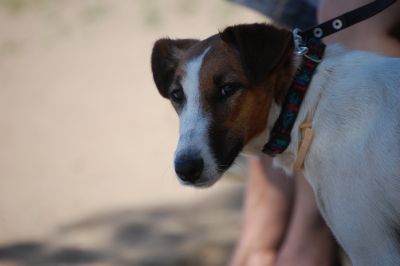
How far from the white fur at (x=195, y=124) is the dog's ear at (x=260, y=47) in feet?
0.63

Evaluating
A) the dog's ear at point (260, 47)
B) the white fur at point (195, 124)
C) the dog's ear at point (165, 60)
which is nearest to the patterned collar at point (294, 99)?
the dog's ear at point (260, 47)

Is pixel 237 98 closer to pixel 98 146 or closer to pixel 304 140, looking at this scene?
pixel 304 140

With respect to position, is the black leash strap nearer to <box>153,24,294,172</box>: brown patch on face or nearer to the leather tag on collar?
<box>153,24,294,172</box>: brown patch on face

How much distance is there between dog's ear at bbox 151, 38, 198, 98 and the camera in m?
3.07

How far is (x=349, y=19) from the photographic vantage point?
282 cm

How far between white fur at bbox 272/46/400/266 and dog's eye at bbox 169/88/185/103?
48 cm

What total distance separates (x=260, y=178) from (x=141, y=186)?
1.79 metres

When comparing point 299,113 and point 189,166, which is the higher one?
point 189,166

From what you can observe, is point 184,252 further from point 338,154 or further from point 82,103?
point 82,103

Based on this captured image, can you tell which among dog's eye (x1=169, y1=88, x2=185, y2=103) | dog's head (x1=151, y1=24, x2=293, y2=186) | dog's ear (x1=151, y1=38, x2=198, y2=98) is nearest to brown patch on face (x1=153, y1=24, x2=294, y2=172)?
dog's head (x1=151, y1=24, x2=293, y2=186)

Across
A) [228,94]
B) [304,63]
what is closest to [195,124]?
[228,94]

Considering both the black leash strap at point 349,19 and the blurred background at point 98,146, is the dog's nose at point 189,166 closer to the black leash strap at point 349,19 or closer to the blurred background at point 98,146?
the black leash strap at point 349,19

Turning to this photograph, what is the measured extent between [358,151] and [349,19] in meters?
0.61

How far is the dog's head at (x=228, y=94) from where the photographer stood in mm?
2629
